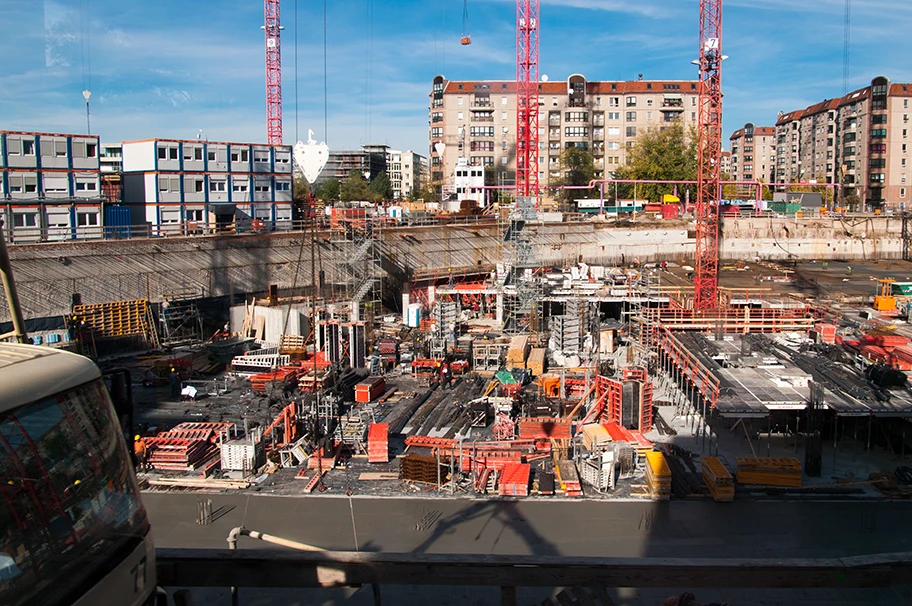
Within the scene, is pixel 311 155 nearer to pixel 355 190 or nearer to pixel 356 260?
pixel 356 260

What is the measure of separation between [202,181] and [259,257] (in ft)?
27.1

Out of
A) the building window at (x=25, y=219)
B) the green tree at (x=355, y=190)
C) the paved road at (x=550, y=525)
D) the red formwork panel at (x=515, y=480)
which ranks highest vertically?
the green tree at (x=355, y=190)

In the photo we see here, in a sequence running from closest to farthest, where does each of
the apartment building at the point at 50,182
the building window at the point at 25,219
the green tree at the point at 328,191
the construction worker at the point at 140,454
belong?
the construction worker at the point at 140,454
the building window at the point at 25,219
the apartment building at the point at 50,182
the green tree at the point at 328,191

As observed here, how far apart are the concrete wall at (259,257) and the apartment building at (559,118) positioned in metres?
19.0

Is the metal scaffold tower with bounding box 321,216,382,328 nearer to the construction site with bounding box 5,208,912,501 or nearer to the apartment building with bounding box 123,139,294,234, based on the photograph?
the construction site with bounding box 5,208,912,501

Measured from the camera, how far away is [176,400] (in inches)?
599

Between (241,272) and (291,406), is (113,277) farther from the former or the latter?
(291,406)

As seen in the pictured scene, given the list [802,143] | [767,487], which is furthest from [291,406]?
[802,143]

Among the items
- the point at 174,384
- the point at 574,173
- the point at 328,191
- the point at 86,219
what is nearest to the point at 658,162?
the point at 574,173

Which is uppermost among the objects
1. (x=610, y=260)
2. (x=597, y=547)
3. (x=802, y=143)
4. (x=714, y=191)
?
(x=802, y=143)

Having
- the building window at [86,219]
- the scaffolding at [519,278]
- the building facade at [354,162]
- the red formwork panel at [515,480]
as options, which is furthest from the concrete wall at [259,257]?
the building facade at [354,162]

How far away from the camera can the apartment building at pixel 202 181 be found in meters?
29.4

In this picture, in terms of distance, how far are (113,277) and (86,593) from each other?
2042 centimetres

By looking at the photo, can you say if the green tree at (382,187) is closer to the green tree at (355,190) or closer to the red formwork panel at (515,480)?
the green tree at (355,190)
